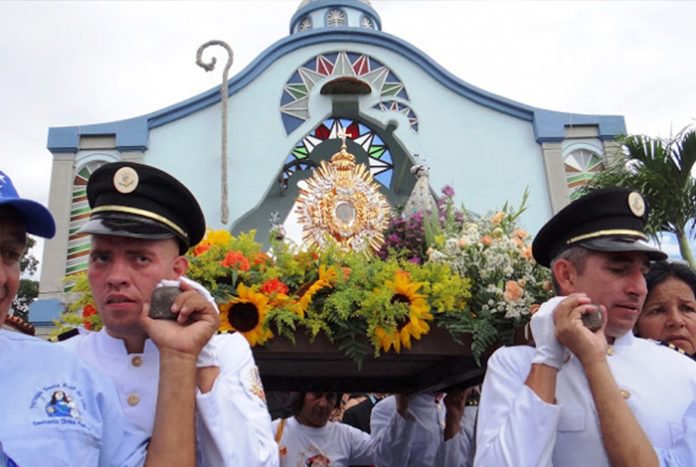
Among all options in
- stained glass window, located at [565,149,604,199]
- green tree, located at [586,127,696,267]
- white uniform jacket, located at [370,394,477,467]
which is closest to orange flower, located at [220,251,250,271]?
white uniform jacket, located at [370,394,477,467]

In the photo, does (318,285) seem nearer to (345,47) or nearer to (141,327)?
(141,327)

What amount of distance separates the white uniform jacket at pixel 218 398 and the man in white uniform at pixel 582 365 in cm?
64

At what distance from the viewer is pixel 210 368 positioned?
1.71m

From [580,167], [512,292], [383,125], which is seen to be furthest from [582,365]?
[580,167]

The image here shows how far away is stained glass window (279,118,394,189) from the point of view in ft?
35.5

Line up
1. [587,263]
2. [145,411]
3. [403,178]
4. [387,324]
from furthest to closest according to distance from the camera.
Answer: [403,178] < [387,324] < [587,263] < [145,411]

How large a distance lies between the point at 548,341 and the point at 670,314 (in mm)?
961

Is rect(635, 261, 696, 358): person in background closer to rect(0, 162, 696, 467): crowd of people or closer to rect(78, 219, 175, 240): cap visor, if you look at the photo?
rect(0, 162, 696, 467): crowd of people

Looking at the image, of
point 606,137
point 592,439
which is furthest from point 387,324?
point 606,137

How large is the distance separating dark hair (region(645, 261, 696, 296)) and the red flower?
2.21 meters

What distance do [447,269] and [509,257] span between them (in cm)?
31

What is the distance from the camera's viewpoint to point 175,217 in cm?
198

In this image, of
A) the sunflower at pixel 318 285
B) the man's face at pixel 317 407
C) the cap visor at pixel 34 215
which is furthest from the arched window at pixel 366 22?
the cap visor at pixel 34 215

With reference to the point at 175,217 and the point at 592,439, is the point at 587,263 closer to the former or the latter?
the point at 592,439
